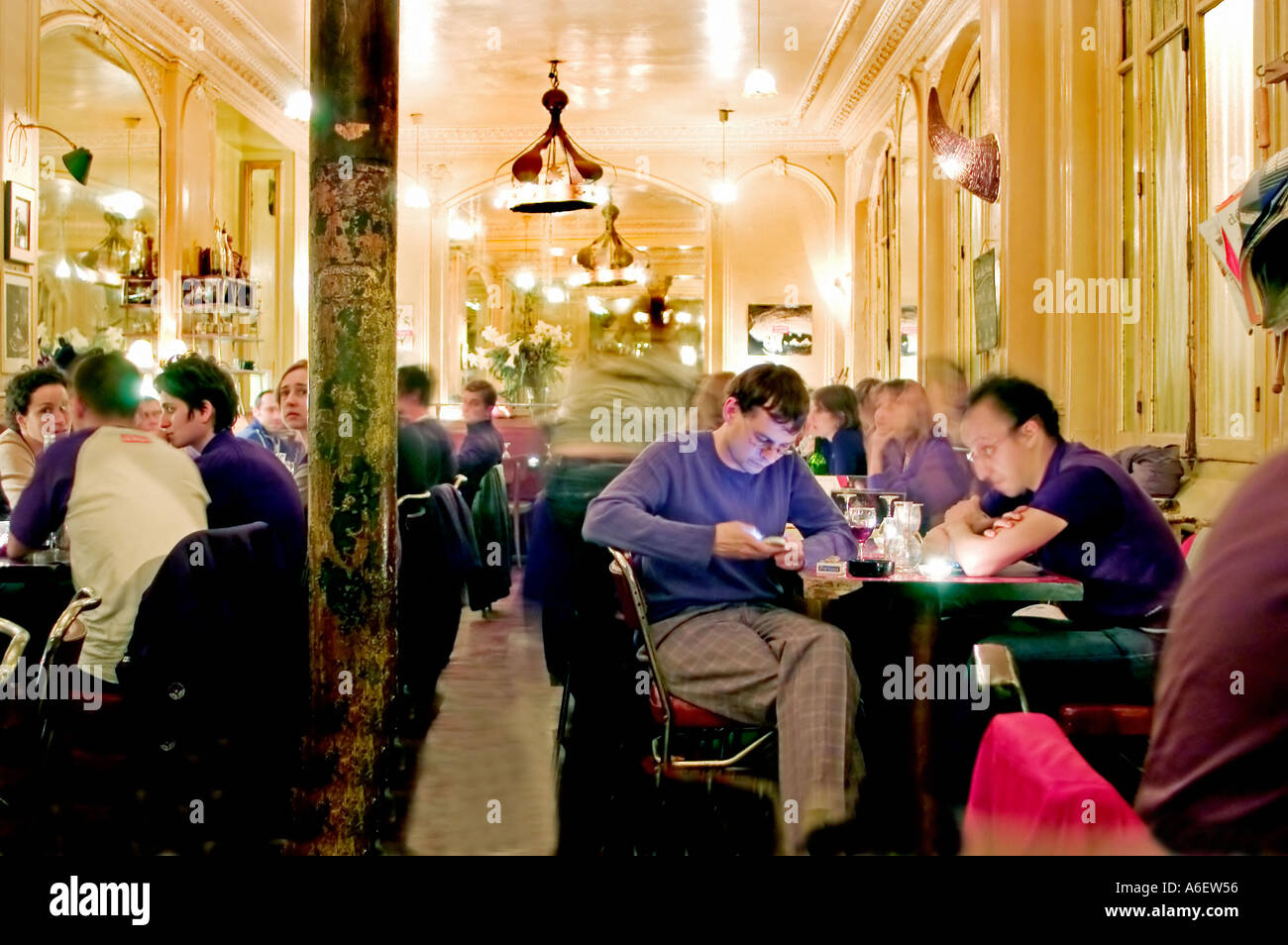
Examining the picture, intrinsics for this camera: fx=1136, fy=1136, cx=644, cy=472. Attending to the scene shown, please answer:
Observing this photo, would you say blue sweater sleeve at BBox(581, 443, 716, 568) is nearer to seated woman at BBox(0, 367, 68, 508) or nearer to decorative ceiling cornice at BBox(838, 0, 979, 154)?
seated woman at BBox(0, 367, 68, 508)

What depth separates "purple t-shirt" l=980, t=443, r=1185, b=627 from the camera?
9.75 ft

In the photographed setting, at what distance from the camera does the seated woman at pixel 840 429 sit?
22.0 feet

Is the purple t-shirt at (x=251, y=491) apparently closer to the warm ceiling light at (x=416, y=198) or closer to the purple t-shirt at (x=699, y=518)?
the purple t-shirt at (x=699, y=518)

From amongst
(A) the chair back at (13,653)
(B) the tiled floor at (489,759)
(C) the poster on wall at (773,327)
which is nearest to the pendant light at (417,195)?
(C) the poster on wall at (773,327)

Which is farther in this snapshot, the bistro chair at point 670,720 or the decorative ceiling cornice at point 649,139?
the decorative ceiling cornice at point 649,139

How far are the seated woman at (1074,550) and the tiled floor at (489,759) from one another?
146 centimetres

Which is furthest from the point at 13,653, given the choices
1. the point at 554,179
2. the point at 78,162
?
the point at 554,179

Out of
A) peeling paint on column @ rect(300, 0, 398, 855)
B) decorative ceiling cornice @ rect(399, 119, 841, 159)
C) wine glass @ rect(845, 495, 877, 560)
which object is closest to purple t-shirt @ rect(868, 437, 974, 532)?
wine glass @ rect(845, 495, 877, 560)

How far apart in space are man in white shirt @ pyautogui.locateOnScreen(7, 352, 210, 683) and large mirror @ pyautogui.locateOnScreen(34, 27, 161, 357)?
5033mm

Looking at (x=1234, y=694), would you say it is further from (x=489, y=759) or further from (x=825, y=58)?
(x=825, y=58)

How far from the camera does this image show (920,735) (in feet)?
Result: 10.2

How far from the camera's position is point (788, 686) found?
8.99 feet

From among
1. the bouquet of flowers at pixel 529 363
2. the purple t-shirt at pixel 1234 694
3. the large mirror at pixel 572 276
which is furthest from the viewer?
the large mirror at pixel 572 276
